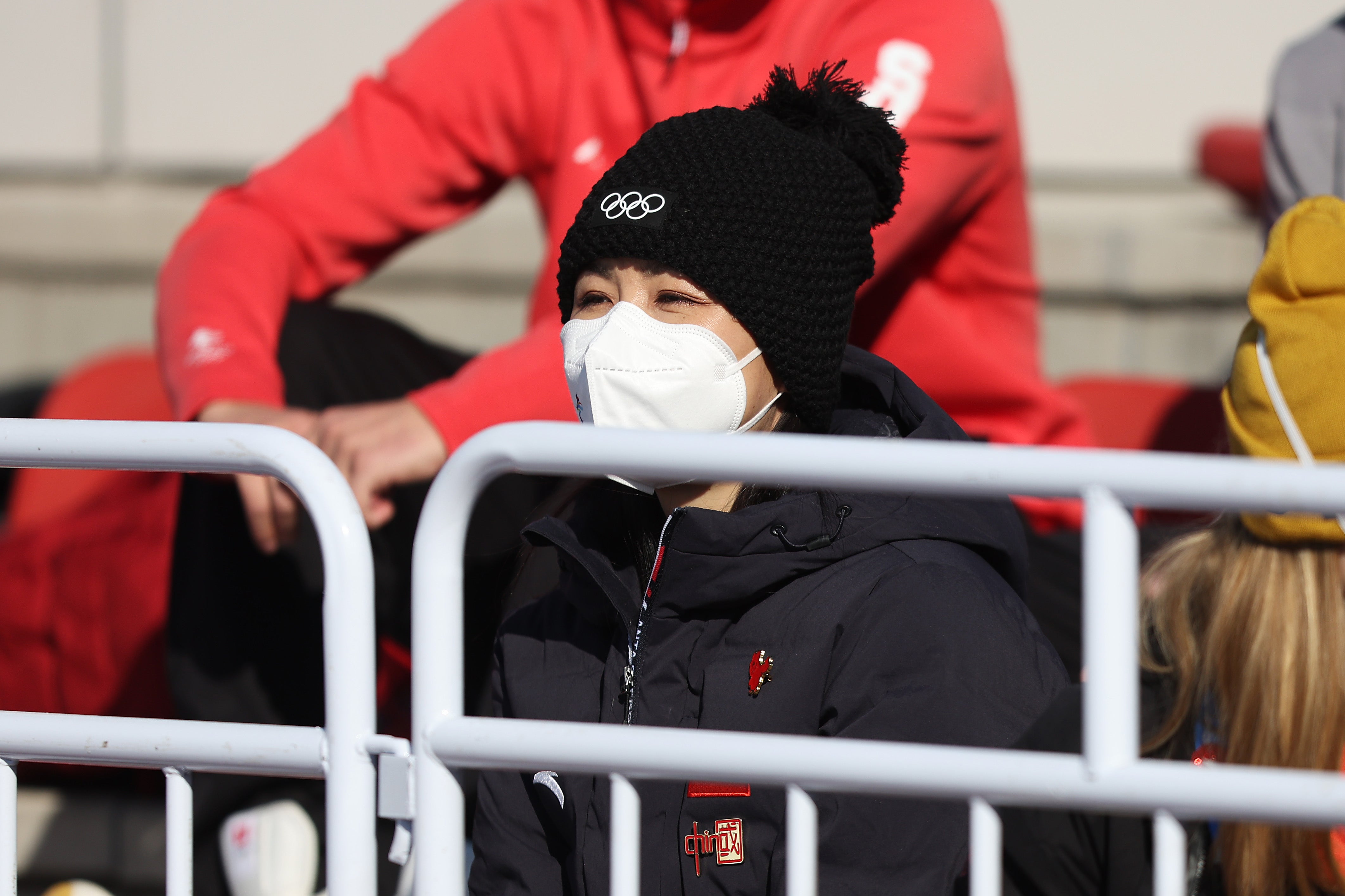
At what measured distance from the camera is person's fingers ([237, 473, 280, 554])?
2.12 meters

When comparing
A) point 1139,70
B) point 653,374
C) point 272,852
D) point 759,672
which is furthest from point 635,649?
point 1139,70

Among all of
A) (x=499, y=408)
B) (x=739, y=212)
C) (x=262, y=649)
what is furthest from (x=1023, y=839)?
(x=262, y=649)

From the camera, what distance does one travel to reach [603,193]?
1.61 m

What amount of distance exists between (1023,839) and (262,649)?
1482 millimetres

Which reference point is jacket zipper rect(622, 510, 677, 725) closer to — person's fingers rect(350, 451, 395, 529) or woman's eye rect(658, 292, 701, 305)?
woman's eye rect(658, 292, 701, 305)

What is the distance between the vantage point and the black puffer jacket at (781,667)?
1318 mm

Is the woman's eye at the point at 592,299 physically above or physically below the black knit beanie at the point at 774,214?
below

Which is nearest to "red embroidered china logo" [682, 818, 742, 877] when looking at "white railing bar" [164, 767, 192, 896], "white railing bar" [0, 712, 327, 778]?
"white railing bar" [0, 712, 327, 778]

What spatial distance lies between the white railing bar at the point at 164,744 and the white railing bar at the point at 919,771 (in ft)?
0.68

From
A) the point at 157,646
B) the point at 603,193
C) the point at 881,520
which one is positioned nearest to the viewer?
the point at 881,520

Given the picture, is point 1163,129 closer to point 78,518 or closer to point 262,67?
point 262,67

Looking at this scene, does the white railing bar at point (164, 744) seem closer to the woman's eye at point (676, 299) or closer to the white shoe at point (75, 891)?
the woman's eye at point (676, 299)

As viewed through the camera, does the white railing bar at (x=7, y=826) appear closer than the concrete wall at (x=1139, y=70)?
Yes

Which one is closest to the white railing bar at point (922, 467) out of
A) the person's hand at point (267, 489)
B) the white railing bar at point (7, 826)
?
the white railing bar at point (7, 826)
